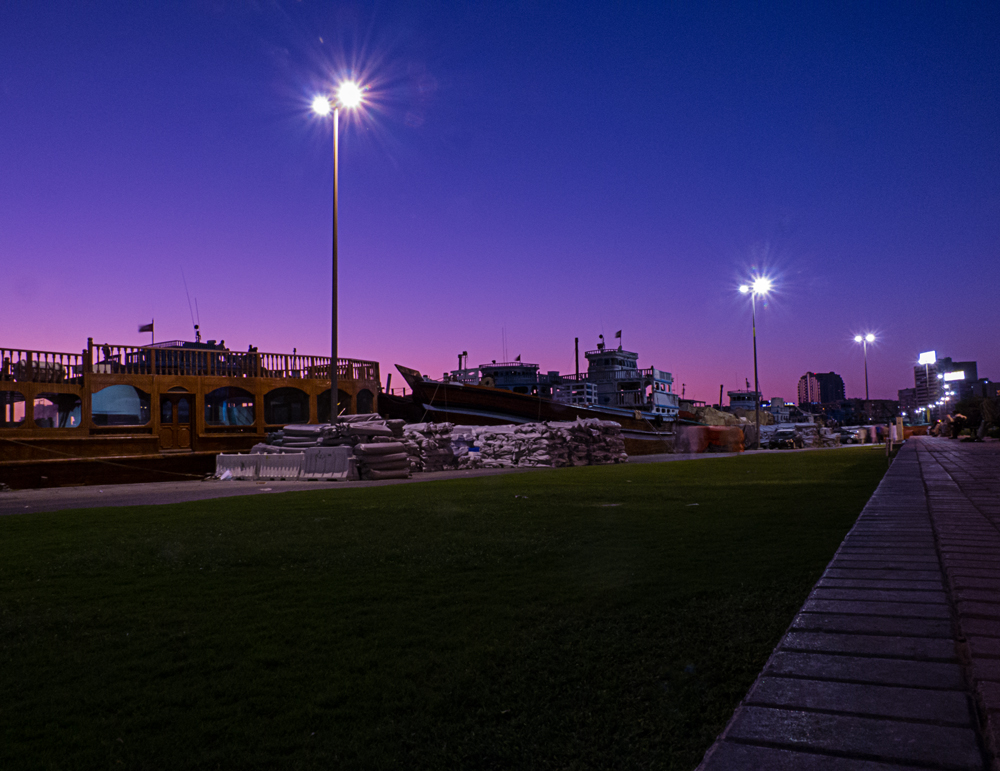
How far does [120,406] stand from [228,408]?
677 centimetres

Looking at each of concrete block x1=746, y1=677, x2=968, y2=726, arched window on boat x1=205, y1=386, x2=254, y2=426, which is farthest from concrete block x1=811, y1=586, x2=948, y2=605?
arched window on boat x1=205, y1=386, x2=254, y2=426

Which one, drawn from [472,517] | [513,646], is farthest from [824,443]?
[513,646]

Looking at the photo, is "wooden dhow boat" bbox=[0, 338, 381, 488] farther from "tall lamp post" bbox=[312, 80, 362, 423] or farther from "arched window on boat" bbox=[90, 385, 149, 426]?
"tall lamp post" bbox=[312, 80, 362, 423]

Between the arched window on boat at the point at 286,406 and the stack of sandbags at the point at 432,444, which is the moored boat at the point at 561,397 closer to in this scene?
the arched window on boat at the point at 286,406

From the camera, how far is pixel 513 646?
3.04 meters

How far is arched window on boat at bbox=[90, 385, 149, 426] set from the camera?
25.9 meters

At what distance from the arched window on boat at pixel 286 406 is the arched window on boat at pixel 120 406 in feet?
16.7

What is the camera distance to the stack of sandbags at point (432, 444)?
22562 mm

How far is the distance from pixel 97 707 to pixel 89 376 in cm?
2411

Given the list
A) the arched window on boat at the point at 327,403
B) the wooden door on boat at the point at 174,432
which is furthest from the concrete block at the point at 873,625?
the arched window on boat at the point at 327,403

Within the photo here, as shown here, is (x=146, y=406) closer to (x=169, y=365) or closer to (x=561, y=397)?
(x=169, y=365)

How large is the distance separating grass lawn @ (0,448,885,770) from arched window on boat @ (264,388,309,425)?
76.7 feet

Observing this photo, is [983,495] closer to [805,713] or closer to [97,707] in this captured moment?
[805,713]

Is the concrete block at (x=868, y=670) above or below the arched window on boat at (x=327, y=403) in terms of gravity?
below
